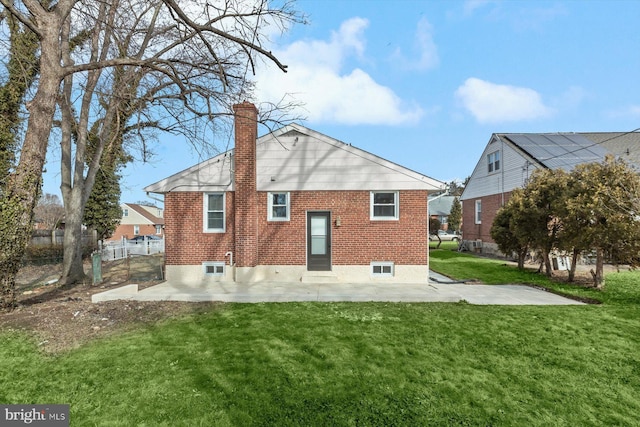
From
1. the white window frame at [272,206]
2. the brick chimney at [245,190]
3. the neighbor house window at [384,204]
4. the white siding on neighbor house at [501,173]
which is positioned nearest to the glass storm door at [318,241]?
the white window frame at [272,206]

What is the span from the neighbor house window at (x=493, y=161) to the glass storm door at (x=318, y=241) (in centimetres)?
1570

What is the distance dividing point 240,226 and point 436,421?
814cm

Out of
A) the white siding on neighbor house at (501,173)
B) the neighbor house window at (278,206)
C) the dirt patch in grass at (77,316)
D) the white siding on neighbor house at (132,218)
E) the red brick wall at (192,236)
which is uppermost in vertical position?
the white siding on neighbor house at (501,173)

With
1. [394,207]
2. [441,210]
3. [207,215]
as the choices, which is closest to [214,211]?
[207,215]

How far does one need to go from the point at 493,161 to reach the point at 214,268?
19.6m

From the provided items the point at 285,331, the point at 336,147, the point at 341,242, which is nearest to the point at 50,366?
the point at 285,331

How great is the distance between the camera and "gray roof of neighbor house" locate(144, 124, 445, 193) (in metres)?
10.6

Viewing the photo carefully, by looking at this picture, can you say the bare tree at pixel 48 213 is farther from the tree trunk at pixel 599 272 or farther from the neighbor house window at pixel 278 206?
the tree trunk at pixel 599 272

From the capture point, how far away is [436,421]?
10.6 feet

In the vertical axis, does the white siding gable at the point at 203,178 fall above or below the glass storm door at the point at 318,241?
above

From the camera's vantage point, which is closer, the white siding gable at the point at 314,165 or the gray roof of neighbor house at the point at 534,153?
the white siding gable at the point at 314,165

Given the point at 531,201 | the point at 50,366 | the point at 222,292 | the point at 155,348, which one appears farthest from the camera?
the point at 531,201

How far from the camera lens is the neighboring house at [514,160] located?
1802 centimetres

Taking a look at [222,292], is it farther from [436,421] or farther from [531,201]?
[531,201]
